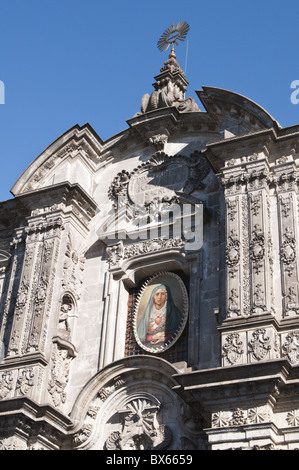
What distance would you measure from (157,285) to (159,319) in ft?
3.41

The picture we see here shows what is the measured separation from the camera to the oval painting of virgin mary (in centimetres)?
1864

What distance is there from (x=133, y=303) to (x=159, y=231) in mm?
1992

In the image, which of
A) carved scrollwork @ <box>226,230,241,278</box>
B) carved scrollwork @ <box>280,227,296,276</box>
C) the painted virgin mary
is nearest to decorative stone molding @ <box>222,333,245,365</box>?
A: carved scrollwork @ <box>226,230,241,278</box>

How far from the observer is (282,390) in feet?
49.2

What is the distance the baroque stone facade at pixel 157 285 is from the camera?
1570cm

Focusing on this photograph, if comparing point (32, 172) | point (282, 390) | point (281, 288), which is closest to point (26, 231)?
point (32, 172)

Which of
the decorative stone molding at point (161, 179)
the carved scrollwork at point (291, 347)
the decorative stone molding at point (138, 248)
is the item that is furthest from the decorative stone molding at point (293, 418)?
the decorative stone molding at point (161, 179)

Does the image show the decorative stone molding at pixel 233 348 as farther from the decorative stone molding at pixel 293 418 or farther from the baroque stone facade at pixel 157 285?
the decorative stone molding at pixel 293 418

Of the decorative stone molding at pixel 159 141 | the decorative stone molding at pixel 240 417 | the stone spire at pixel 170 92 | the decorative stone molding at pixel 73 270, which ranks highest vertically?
the stone spire at pixel 170 92

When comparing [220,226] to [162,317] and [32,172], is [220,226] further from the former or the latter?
[32,172]

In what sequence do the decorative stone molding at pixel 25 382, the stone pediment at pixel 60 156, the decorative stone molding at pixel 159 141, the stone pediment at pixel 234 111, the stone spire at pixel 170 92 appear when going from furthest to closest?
1. the stone spire at pixel 170 92
2. the stone pediment at pixel 60 156
3. the decorative stone molding at pixel 159 141
4. the stone pediment at pixel 234 111
5. the decorative stone molding at pixel 25 382

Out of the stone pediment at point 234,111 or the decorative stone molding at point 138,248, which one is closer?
the stone pediment at point 234,111

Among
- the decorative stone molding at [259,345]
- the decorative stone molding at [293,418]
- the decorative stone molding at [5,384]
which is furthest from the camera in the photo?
the decorative stone molding at [5,384]
